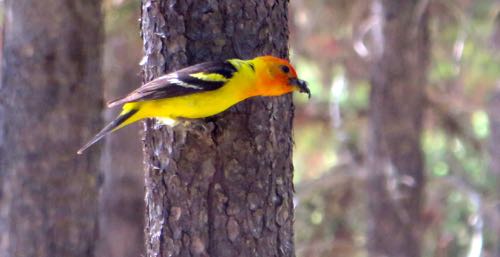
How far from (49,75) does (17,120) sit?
44 centimetres

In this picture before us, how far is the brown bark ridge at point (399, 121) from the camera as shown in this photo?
32.1 ft

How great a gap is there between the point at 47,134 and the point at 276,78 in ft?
9.91

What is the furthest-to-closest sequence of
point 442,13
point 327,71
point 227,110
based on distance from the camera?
point 327,71 → point 442,13 → point 227,110

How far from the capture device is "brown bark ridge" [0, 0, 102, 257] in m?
6.73

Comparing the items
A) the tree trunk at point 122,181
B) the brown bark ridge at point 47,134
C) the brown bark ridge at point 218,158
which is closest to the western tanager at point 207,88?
the brown bark ridge at point 218,158

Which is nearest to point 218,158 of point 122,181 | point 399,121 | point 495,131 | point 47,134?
point 47,134

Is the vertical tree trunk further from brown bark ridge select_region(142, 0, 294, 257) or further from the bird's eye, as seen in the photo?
the bird's eye

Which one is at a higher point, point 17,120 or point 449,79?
point 449,79

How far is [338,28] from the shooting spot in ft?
36.8

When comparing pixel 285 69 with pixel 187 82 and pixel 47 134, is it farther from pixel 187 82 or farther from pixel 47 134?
pixel 47 134

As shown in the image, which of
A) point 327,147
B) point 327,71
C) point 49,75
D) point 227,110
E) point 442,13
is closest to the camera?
point 227,110

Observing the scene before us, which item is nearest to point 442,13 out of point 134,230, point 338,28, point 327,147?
point 338,28

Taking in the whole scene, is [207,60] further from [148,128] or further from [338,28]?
[338,28]

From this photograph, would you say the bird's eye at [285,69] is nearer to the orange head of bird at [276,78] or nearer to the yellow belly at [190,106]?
the orange head of bird at [276,78]
